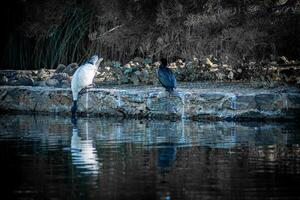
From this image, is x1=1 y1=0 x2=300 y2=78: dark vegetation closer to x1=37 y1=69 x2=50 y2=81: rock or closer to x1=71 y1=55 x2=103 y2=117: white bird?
x1=37 y1=69 x2=50 y2=81: rock

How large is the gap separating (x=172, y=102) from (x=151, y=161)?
632cm

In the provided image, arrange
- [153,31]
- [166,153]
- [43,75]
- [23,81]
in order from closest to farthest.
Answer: [166,153] < [23,81] < [153,31] < [43,75]

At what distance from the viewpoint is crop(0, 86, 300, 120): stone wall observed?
14.9 m

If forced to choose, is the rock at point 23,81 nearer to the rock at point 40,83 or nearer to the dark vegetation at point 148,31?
the rock at point 40,83

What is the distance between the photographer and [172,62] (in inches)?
838

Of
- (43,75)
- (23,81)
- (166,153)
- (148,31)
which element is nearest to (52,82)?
(23,81)

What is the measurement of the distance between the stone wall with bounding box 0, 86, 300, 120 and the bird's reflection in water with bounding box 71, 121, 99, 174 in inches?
113

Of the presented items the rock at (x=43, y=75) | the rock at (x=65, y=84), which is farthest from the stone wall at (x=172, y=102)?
the rock at (x=43, y=75)

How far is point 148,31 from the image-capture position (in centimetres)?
2008

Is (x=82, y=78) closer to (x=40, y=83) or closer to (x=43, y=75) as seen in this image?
(x=40, y=83)

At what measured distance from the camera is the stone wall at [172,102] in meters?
14.9

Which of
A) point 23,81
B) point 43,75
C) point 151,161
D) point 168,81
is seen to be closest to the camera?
point 151,161

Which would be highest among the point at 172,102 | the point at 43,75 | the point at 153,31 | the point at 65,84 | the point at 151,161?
the point at 153,31

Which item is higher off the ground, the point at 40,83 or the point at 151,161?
the point at 40,83
